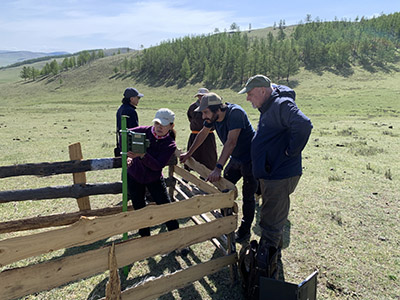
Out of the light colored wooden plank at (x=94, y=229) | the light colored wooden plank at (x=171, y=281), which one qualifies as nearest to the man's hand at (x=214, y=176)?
the light colored wooden plank at (x=94, y=229)

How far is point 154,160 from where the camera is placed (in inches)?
165

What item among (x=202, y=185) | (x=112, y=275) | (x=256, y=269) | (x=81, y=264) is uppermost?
(x=202, y=185)

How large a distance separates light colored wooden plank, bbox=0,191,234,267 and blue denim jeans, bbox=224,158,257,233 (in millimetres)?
1284

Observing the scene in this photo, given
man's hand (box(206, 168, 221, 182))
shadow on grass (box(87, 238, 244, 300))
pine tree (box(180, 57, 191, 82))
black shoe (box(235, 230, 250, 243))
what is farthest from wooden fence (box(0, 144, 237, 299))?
pine tree (box(180, 57, 191, 82))

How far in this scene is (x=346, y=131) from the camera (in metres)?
16.5

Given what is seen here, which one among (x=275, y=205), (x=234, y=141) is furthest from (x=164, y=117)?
(x=275, y=205)

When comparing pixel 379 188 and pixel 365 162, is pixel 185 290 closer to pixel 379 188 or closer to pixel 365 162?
pixel 379 188

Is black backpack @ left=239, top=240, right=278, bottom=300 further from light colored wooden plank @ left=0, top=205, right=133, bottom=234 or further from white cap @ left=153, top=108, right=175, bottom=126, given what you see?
light colored wooden plank @ left=0, top=205, right=133, bottom=234

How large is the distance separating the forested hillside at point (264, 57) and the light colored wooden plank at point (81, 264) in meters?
78.6

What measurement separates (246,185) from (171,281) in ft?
7.11

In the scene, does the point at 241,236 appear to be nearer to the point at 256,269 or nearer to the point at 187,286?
the point at 187,286

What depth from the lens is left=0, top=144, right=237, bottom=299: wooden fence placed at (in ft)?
8.91

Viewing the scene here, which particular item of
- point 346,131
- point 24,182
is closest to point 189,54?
point 346,131

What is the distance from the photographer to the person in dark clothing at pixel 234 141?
471cm
